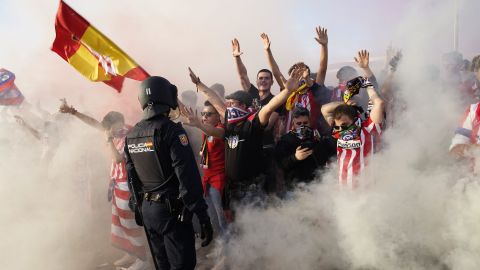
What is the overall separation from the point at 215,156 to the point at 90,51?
213 cm

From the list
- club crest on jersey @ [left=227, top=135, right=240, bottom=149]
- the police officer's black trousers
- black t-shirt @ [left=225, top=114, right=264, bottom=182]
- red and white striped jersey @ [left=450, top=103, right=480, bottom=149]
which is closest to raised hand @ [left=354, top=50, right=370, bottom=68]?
red and white striped jersey @ [left=450, top=103, right=480, bottom=149]

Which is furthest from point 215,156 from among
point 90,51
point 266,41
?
point 90,51

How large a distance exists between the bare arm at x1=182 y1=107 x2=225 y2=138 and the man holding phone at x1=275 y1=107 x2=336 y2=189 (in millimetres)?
620

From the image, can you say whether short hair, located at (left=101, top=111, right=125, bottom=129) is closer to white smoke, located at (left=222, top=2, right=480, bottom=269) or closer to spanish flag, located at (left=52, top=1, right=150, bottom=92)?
spanish flag, located at (left=52, top=1, right=150, bottom=92)

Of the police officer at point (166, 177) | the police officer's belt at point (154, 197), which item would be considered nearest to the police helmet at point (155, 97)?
the police officer at point (166, 177)

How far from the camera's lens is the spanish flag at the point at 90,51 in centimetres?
504

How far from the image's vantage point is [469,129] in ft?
11.4

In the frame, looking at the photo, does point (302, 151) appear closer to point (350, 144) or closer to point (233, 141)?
point (350, 144)

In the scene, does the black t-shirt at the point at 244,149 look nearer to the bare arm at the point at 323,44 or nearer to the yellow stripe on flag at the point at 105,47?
the bare arm at the point at 323,44

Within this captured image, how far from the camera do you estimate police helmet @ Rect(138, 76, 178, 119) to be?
11.0ft

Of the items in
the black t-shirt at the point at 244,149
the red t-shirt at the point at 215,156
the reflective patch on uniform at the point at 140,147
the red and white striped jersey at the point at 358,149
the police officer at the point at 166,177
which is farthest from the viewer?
the red t-shirt at the point at 215,156

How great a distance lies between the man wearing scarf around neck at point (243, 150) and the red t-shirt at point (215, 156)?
15cm

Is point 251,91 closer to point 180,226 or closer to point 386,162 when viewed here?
point 386,162

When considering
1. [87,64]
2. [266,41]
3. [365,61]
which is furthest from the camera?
[87,64]
